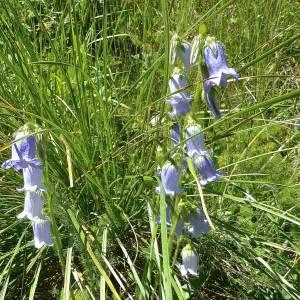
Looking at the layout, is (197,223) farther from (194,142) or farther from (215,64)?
(215,64)

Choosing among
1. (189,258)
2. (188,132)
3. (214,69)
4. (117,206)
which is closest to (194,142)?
(188,132)

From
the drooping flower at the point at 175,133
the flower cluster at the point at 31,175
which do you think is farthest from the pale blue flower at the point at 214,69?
the flower cluster at the point at 31,175

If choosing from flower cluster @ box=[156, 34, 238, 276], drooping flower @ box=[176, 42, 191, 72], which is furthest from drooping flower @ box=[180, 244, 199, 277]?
drooping flower @ box=[176, 42, 191, 72]

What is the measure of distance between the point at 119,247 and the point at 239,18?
1573 mm

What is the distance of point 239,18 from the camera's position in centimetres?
282

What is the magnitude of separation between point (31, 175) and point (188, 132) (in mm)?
347

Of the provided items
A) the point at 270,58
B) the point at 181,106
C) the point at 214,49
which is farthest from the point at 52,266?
the point at 270,58

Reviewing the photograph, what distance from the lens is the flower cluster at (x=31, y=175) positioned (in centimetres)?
112

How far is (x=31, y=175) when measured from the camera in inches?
46.8

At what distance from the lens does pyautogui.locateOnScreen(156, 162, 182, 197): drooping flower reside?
120 centimetres

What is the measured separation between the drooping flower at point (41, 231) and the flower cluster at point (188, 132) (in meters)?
0.29

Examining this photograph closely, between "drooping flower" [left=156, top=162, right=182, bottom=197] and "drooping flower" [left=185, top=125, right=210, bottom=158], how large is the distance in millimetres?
48

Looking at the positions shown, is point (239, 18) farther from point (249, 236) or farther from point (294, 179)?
point (249, 236)

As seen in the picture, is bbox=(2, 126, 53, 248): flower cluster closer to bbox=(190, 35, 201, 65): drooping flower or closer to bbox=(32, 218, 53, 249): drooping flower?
bbox=(32, 218, 53, 249): drooping flower
